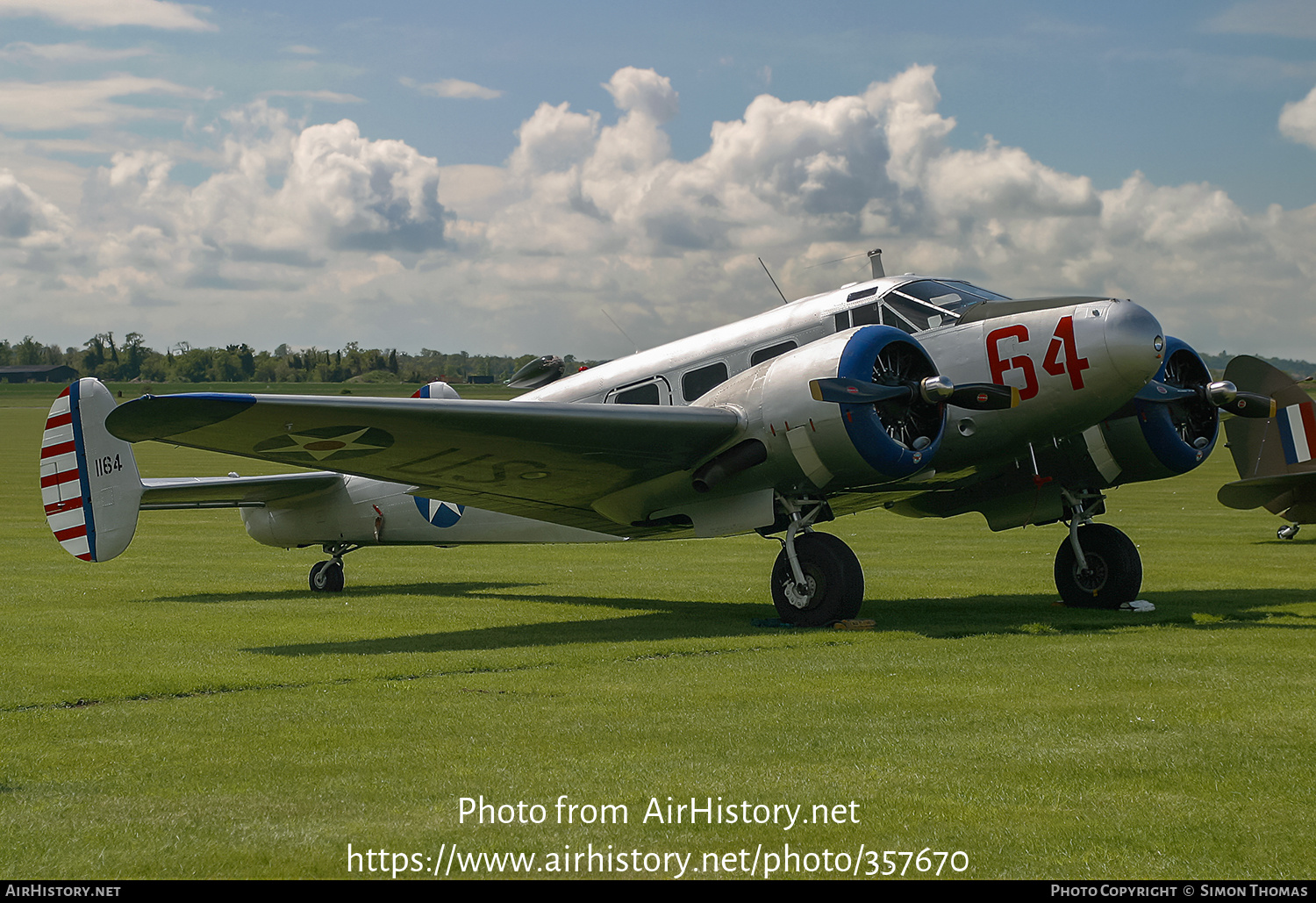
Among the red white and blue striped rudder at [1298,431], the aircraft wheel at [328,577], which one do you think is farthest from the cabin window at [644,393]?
the red white and blue striped rudder at [1298,431]

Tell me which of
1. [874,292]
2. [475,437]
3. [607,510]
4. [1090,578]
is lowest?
[1090,578]

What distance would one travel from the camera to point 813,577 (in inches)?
457

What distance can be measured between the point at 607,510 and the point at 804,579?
2962mm

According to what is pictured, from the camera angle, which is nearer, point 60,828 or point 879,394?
point 60,828

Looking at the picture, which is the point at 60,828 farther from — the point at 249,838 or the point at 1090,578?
the point at 1090,578

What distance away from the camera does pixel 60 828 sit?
185 inches

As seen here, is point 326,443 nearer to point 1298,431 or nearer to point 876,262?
point 876,262

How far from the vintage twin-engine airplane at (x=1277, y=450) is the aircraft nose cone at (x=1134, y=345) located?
326 inches

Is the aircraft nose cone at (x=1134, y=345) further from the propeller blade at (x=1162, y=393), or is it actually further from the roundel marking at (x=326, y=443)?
the roundel marking at (x=326, y=443)

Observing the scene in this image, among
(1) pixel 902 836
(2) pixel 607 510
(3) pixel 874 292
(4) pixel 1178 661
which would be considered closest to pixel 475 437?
(2) pixel 607 510

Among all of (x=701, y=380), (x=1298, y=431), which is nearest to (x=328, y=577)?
(x=701, y=380)

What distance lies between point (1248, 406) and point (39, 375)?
601 feet

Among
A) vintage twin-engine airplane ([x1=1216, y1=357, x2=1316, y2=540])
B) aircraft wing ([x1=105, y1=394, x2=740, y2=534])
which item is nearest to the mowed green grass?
aircraft wing ([x1=105, y1=394, x2=740, y2=534])

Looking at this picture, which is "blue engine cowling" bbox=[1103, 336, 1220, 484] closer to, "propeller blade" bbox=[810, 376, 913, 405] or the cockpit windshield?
the cockpit windshield
